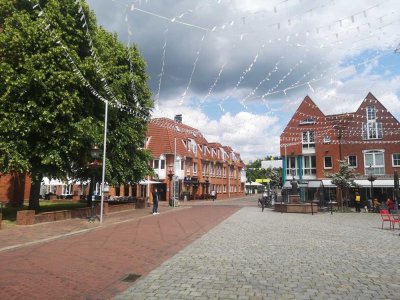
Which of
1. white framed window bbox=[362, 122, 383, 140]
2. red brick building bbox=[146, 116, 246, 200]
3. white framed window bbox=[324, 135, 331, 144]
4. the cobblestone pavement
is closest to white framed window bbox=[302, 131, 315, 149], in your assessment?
white framed window bbox=[324, 135, 331, 144]

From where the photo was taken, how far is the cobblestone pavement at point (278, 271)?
6.26 metres

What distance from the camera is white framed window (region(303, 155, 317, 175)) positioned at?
144 ft

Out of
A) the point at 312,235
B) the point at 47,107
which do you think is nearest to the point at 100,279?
the point at 312,235

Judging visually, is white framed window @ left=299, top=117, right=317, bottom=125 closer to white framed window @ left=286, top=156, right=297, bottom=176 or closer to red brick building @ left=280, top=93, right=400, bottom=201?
red brick building @ left=280, top=93, right=400, bottom=201

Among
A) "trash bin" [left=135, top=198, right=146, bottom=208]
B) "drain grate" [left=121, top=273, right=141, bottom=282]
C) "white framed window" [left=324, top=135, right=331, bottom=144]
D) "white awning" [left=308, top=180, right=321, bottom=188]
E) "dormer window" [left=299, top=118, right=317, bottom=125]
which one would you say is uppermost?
"dormer window" [left=299, top=118, right=317, bottom=125]

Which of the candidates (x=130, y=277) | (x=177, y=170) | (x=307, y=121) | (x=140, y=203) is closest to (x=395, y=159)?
(x=307, y=121)

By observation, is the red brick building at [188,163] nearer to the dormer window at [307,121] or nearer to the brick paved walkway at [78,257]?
the dormer window at [307,121]

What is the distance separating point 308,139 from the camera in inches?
1753

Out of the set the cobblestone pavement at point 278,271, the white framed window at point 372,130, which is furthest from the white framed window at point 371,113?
the cobblestone pavement at point 278,271

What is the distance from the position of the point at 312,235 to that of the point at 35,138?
551 inches

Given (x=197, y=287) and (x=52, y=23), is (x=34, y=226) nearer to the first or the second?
(x=52, y=23)

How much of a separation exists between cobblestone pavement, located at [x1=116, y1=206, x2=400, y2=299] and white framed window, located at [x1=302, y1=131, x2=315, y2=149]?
3197cm

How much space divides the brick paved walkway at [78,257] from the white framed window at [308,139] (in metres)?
31.2

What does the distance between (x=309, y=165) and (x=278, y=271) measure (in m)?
38.3
